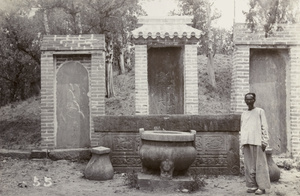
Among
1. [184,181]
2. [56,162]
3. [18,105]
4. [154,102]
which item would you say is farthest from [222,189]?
[18,105]

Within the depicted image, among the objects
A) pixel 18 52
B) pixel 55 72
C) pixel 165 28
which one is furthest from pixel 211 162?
pixel 18 52

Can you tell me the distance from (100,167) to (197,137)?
7.14 ft

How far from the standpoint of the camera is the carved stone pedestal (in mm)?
7389

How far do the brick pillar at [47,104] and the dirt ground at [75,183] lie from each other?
60 cm

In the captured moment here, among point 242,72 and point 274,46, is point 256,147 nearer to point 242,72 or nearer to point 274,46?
point 242,72

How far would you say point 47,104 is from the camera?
9031 millimetres

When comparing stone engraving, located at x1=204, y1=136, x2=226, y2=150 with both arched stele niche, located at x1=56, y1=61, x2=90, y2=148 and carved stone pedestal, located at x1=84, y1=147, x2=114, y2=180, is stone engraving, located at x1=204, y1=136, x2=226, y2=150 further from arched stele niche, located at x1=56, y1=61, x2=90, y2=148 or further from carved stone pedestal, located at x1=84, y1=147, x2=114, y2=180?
arched stele niche, located at x1=56, y1=61, x2=90, y2=148

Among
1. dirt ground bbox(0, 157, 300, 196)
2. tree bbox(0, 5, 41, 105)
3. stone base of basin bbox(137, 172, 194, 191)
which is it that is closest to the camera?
dirt ground bbox(0, 157, 300, 196)

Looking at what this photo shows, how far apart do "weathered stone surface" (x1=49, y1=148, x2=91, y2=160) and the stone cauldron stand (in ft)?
8.29

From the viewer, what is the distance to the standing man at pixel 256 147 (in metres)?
6.19

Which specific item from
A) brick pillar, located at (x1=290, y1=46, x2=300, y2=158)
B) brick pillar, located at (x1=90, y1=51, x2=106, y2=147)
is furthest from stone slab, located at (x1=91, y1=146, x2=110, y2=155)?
brick pillar, located at (x1=290, y1=46, x2=300, y2=158)

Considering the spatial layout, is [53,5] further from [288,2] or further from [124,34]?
[288,2]

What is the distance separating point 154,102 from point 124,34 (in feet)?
26.9

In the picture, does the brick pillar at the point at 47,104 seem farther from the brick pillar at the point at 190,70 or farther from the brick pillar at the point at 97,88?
the brick pillar at the point at 190,70
